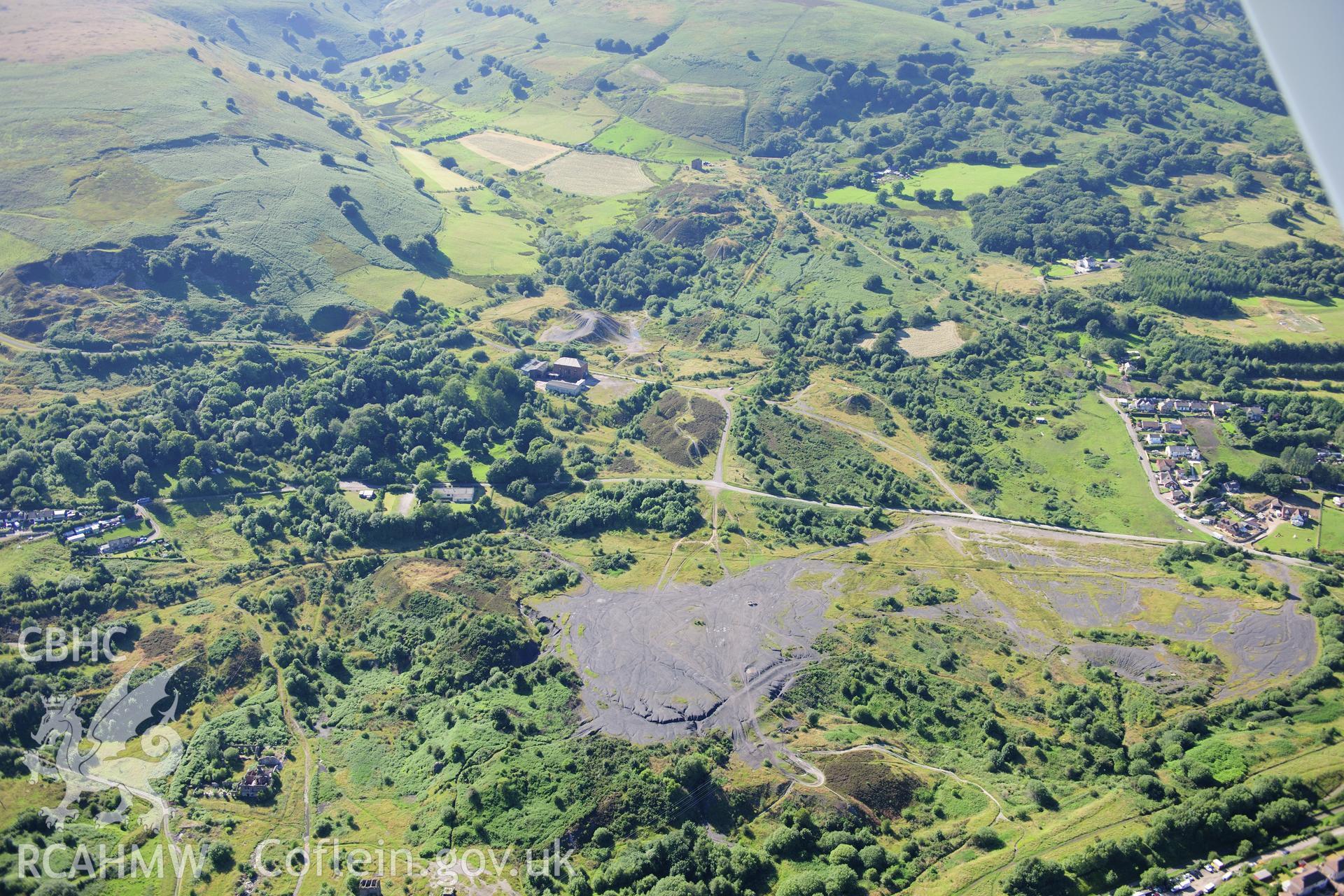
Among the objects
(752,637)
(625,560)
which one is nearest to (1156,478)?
(752,637)

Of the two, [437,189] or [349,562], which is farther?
[437,189]

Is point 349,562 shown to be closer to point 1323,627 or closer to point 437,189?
point 1323,627

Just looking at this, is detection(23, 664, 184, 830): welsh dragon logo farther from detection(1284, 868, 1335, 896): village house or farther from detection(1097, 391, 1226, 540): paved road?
detection(1097, 391, 1226, 540): paved road

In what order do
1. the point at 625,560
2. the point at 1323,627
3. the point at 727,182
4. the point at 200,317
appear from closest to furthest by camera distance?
the point at 1323,627 → the point at 625,560 → the point at 200,317 → the point at 727,182

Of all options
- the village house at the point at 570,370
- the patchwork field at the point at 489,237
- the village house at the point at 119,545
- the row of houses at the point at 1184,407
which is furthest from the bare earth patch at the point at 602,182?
the village house at the point at 119,545

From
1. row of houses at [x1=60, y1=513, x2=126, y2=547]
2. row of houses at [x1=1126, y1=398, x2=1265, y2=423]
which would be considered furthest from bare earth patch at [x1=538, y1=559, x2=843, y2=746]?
row of houses at [x1=1126, y1=398, x2=1265, y2=423]

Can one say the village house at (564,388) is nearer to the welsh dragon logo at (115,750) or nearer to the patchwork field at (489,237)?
the patchwork field at (489,237)

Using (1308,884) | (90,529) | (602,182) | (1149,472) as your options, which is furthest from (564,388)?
(1308,884)
